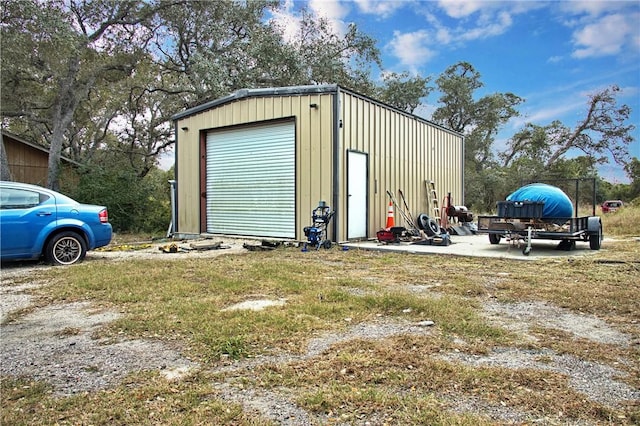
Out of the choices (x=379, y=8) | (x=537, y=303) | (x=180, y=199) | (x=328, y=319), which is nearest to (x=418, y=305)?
(x=328, y=319)

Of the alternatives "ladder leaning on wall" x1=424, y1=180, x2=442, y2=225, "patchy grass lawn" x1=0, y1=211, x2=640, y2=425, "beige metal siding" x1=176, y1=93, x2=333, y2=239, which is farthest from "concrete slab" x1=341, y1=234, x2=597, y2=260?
"ladder leaning on wall" x1=424, y1=180, x2=442, y2=225

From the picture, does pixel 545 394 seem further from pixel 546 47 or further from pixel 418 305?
pixel 546 47

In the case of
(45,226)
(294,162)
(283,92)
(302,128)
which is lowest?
(45,226)

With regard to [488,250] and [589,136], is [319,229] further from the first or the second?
[589,136]

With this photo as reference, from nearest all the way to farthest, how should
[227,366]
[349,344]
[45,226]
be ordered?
[227,366] < [349,344] < [45,226]

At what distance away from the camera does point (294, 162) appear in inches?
400

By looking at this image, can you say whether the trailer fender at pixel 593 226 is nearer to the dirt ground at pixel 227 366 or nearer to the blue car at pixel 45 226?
the dirt ground at pixel 227 366

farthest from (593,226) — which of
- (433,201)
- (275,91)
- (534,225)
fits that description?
(275,91)

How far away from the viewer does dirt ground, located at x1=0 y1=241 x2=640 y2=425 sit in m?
2.27

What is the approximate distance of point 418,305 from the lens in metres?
4.04

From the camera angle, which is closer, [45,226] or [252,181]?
[45,226]

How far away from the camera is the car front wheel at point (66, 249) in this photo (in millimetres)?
6859

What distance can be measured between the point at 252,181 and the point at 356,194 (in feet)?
9.19

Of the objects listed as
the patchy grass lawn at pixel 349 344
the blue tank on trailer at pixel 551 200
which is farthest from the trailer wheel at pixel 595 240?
the patchy grass lawn at pixel 349 344
